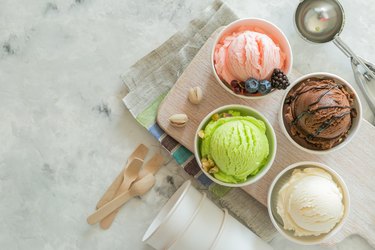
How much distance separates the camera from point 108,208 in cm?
131

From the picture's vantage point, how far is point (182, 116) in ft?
4.06

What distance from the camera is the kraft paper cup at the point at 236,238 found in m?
1.20

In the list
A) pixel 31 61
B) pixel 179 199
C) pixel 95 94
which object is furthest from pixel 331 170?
pixel 31 61

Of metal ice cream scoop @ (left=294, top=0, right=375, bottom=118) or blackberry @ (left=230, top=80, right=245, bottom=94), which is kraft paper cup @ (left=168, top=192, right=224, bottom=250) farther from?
metal ice cream scoop @ (left=294, top=0, right=375, bottom=118)

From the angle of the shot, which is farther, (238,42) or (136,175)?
(136,175)

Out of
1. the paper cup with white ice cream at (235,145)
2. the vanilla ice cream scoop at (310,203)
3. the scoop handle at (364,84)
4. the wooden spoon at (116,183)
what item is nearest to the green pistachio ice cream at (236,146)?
the paper cup with white ice cream at (235,145)

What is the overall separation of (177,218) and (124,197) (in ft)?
0.68

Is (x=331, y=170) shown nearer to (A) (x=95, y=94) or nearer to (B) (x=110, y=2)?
(A) (x=95, y=94)

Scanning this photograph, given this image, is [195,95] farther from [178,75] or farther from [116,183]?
[116,183]

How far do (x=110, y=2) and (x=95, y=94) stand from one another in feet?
0.92

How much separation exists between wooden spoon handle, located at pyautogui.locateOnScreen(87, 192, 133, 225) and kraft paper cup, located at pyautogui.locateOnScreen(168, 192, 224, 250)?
22cm

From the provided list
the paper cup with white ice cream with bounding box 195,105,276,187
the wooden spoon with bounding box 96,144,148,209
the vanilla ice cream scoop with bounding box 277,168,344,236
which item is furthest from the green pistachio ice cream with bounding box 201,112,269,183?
the wooden spoon with bounding box 96,144,148,209

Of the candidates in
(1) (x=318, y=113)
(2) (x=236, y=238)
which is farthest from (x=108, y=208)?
(1) (x=318, y=113)

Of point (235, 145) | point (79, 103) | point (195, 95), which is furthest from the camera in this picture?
point (79, 103)
